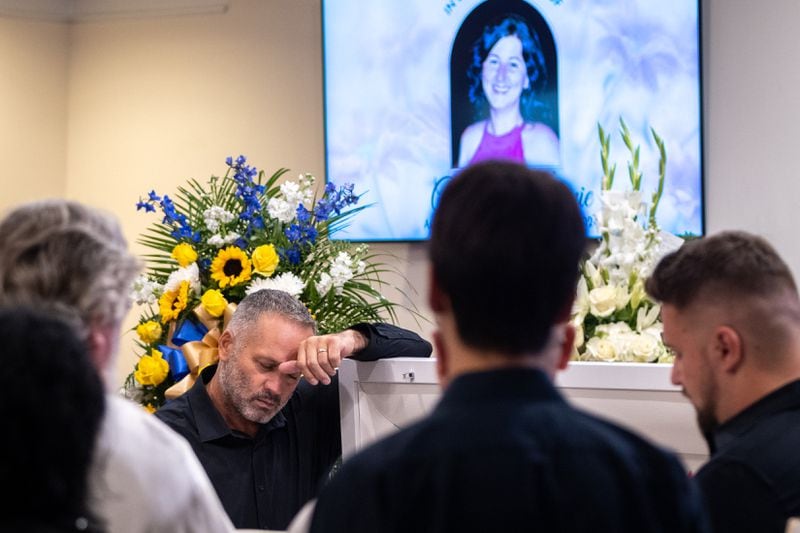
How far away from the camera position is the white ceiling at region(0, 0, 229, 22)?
4.75m

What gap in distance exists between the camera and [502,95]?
4.09 m

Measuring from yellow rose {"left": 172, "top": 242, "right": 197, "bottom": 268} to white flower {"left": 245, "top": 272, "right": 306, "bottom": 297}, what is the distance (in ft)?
0.58

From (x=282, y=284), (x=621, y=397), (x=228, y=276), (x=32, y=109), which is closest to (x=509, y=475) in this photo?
(x=621, y=397)

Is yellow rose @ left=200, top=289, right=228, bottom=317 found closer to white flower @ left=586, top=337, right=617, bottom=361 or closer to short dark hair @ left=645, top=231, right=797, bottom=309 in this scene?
white flower @ left=586, top=337, right=617, bottom=361

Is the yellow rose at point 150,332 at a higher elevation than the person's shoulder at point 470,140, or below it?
below

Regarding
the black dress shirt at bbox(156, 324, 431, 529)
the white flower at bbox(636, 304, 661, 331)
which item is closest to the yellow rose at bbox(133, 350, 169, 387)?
the black dress shirt at bbox(156, 324, 431, 529)

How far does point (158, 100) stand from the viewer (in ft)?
16.0

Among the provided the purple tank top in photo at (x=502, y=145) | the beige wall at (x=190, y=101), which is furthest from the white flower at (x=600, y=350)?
the beige wall at (x=190, y=101)

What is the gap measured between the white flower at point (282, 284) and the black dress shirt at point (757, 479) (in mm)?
1327

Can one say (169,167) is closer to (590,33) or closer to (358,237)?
(358,237)

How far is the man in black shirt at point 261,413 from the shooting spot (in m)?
2.41

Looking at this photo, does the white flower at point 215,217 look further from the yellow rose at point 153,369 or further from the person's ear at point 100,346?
the person's ear at point 100,346

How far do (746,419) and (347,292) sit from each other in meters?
1.47

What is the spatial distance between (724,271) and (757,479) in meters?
0.31
